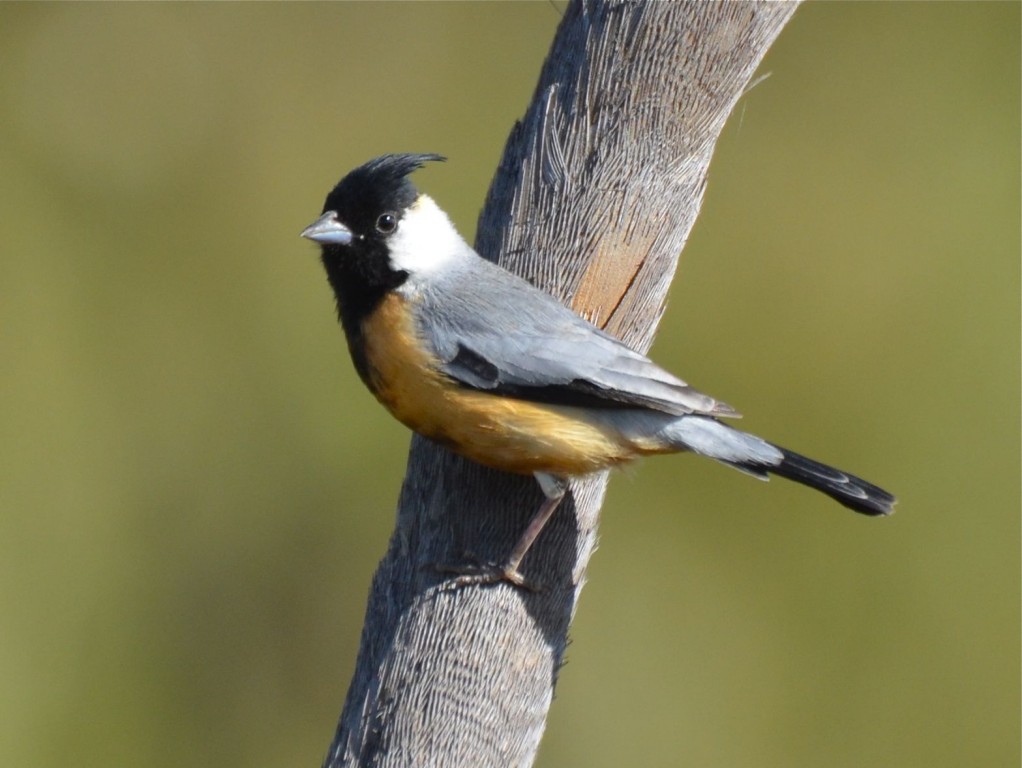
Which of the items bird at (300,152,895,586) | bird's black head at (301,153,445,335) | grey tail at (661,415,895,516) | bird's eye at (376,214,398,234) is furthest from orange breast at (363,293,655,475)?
bird's eye at (376,214,398,234)

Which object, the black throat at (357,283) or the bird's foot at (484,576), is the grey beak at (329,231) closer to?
the black throat at (357,283)

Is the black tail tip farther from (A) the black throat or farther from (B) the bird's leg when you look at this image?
(A) the black throat

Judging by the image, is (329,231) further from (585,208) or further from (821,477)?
(821,477)

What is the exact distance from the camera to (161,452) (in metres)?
4.71

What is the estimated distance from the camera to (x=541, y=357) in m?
2.70

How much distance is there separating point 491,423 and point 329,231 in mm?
644

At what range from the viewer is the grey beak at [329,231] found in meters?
2.87

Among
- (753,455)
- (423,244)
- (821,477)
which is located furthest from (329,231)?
(821,477)

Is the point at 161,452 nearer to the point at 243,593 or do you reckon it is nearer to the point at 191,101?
the point at 243,593

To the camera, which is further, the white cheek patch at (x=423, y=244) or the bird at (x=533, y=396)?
the white cheek patch at (x=423, y=244)

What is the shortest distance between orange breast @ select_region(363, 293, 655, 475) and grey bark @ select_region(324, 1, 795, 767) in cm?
15

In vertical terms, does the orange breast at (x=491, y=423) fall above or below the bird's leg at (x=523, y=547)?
above

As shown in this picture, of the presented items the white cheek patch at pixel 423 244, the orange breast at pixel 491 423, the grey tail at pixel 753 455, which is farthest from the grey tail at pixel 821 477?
the white cheek patch at pixel 423 244

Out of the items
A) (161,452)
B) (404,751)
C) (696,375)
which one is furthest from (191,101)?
(404,751)
